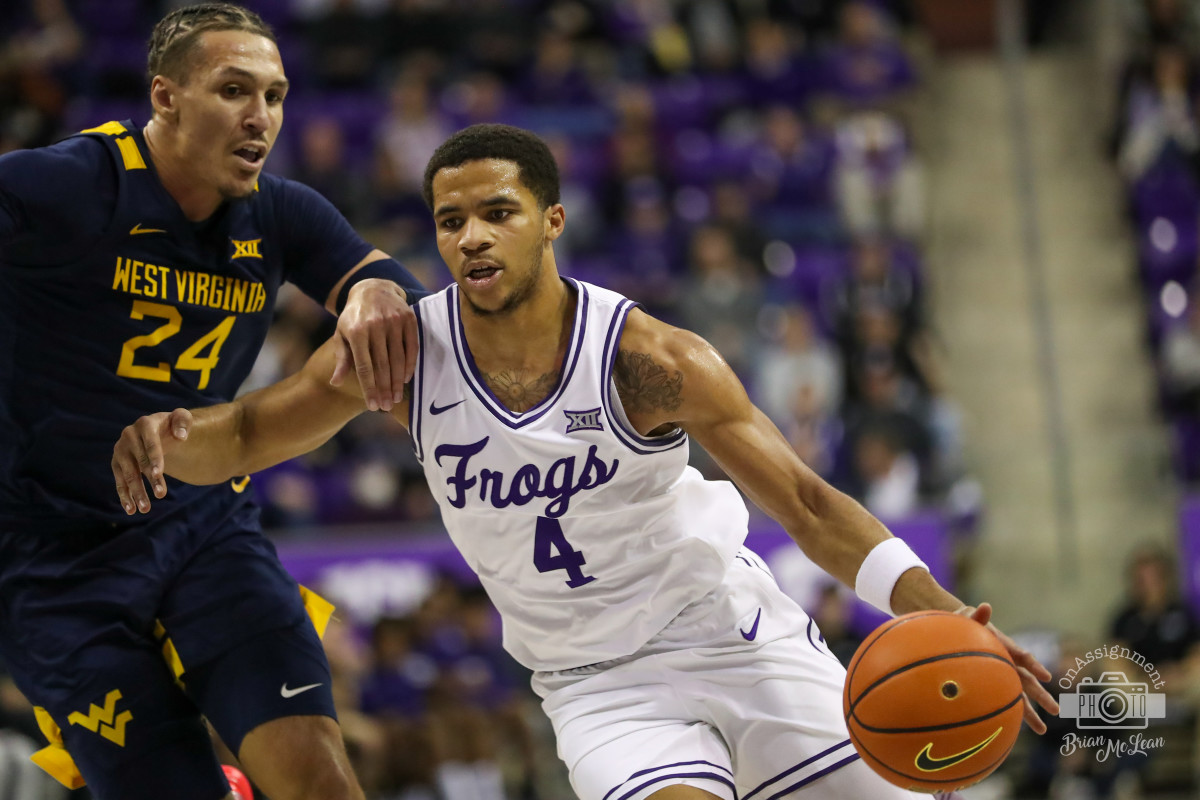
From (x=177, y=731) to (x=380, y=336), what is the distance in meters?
1.33

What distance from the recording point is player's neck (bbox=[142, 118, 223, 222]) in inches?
171

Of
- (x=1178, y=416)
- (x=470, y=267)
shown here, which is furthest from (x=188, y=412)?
(x=1178, y=416)

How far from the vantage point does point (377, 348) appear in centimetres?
411

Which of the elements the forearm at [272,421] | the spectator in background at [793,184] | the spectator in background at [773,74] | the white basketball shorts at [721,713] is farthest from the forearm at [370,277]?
the spectator in background at [773,74]

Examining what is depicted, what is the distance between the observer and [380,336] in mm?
4113

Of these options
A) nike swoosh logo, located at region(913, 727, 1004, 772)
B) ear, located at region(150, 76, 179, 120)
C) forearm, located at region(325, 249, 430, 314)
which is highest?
ear, located at region(150, 76, 179, 120)

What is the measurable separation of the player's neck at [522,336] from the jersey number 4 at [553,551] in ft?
1.60

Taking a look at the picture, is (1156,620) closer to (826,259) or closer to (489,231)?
(826,259)

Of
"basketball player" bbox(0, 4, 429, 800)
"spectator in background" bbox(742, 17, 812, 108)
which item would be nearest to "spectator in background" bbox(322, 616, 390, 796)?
"basketball player" bbox(0, 4, 429, 800)

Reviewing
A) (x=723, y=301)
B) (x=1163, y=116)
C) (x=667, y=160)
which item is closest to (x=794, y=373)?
(x=723, y=301)

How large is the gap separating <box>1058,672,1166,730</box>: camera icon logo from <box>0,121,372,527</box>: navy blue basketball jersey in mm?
3760

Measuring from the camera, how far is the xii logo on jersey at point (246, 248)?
175 inches

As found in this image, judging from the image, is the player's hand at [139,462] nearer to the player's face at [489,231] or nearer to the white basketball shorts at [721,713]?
the player's face at [489,231]

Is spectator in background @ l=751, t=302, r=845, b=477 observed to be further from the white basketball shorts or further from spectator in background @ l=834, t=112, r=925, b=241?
the white basketball shorts
